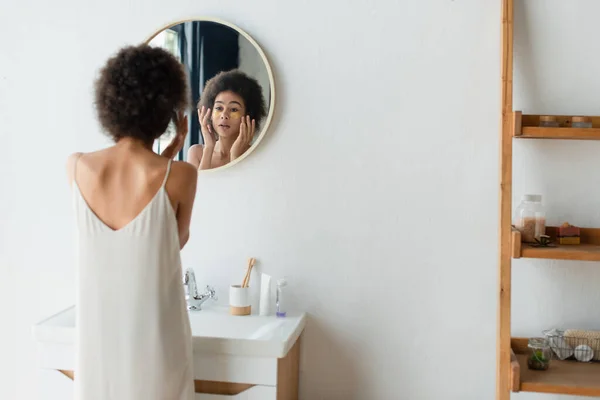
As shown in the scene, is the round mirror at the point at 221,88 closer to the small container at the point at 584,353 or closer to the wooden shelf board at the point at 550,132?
the wooden shelf board at the point at 550,132

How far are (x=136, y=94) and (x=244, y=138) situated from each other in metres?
0.62

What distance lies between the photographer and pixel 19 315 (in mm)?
2381

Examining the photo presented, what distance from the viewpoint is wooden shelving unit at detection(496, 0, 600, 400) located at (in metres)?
A: 1.78

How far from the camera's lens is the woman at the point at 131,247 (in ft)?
5.14

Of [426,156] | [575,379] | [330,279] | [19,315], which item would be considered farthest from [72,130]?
[575,379]

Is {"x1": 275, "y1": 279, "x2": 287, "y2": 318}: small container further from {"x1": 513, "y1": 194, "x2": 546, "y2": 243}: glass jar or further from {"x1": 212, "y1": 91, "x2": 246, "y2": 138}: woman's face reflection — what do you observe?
{"x1": 513, "y1": 194, "x2": 546, "y2": 243}: glass jar

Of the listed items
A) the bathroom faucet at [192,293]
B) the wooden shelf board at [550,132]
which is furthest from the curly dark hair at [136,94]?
the wooden shelf board at [550,132]

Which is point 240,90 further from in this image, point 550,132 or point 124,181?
point 550,132

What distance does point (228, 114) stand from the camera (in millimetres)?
2188

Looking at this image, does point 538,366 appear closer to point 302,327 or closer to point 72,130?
point 302,327

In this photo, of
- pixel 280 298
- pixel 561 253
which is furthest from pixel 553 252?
pixel 280 298

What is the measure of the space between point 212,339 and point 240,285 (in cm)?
46

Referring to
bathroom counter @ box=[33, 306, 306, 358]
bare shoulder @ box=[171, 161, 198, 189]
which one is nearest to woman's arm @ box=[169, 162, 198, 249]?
bare shoulder @ box=[171, 161, 198, 189]

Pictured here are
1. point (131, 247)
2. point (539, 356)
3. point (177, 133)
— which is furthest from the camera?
point (539, 356)
